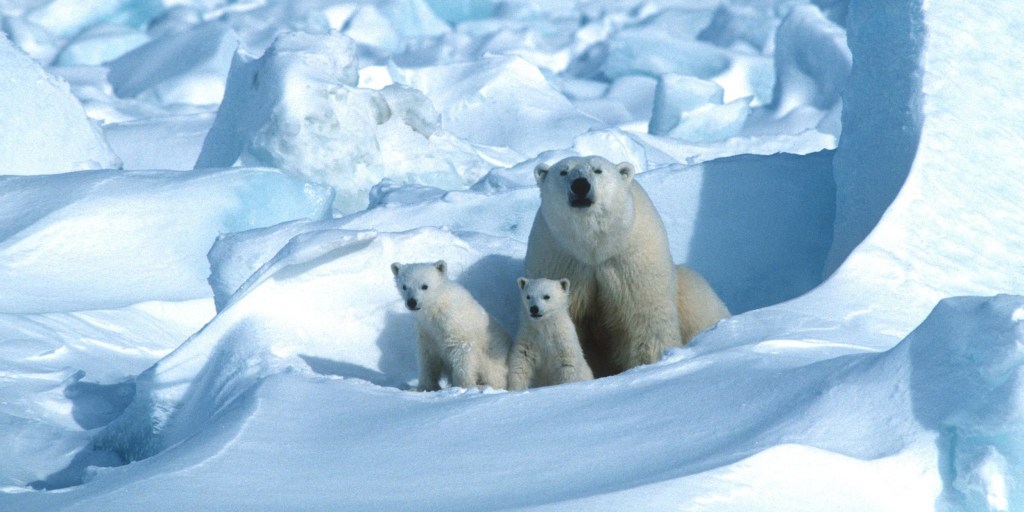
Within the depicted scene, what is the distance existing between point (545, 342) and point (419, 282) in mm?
415

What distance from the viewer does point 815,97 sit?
986cm

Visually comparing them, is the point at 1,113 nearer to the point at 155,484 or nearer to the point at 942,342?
the point at 155,484

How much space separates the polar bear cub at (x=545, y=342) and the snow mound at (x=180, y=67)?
23.8 ft

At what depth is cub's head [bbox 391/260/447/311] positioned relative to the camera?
3440 mm

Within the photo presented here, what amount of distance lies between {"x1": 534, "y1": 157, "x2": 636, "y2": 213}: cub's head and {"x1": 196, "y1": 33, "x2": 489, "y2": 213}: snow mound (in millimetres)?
3059

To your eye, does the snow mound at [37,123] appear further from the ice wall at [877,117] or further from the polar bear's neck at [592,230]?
the ice wall at [877,117]

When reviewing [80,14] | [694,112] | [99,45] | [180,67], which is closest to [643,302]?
[694,112]

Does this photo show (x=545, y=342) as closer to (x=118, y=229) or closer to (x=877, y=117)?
(x=877, y=117)

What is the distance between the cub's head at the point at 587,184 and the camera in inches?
136

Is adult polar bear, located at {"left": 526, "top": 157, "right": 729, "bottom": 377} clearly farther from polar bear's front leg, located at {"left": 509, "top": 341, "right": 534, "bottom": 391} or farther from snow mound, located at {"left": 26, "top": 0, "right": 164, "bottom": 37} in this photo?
snow mound, located at {"left": 26, "top": 0, "right": 164, "bottom": 37}

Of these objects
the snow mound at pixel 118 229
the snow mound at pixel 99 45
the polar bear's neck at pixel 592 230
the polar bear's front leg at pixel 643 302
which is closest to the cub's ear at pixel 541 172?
the polar bear's neck at pixel 592 230

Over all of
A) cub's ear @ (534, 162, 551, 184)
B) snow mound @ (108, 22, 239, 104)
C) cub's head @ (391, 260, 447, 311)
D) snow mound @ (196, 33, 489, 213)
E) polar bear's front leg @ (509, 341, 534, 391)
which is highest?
cub's ear @ (534, 162, 551, 184)

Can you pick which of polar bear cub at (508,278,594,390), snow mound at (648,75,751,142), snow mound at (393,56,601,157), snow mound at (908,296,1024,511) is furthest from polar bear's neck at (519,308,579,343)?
snow mound at (648,75,751,142)

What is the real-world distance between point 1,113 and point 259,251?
8.64ft
